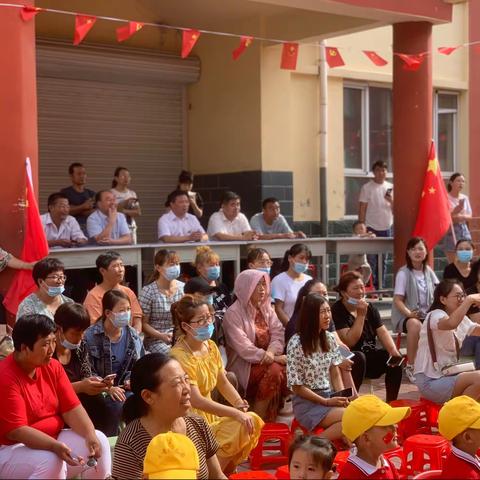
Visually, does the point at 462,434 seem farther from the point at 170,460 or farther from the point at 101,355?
the point at 101,355

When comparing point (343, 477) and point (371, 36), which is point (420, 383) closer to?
point (343, 477)

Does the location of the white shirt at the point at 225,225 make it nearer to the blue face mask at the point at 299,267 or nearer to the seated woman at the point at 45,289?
the blue face mask at the point at 299,267

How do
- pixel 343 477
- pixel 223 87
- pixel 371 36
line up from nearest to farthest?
pixel 343 477, pixel 223 87, pixel 371 36

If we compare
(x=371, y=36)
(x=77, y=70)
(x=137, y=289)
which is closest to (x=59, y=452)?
(x=137, y=289)

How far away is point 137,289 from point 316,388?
3.10m

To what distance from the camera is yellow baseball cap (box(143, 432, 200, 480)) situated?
3680mm

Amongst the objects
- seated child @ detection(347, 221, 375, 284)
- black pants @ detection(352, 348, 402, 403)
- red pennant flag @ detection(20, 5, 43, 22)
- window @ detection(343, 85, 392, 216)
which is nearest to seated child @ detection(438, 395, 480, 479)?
black pants @ detection(352, 348, 402, 403)

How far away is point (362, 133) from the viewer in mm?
13906

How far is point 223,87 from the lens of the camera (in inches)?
498

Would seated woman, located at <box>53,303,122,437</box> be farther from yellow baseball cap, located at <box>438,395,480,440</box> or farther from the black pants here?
the black pants

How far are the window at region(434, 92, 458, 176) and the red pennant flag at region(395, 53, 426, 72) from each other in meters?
4.25

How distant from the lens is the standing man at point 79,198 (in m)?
10.3

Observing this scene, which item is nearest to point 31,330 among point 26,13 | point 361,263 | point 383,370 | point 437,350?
point 26,13

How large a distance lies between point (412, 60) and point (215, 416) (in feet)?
19.6
